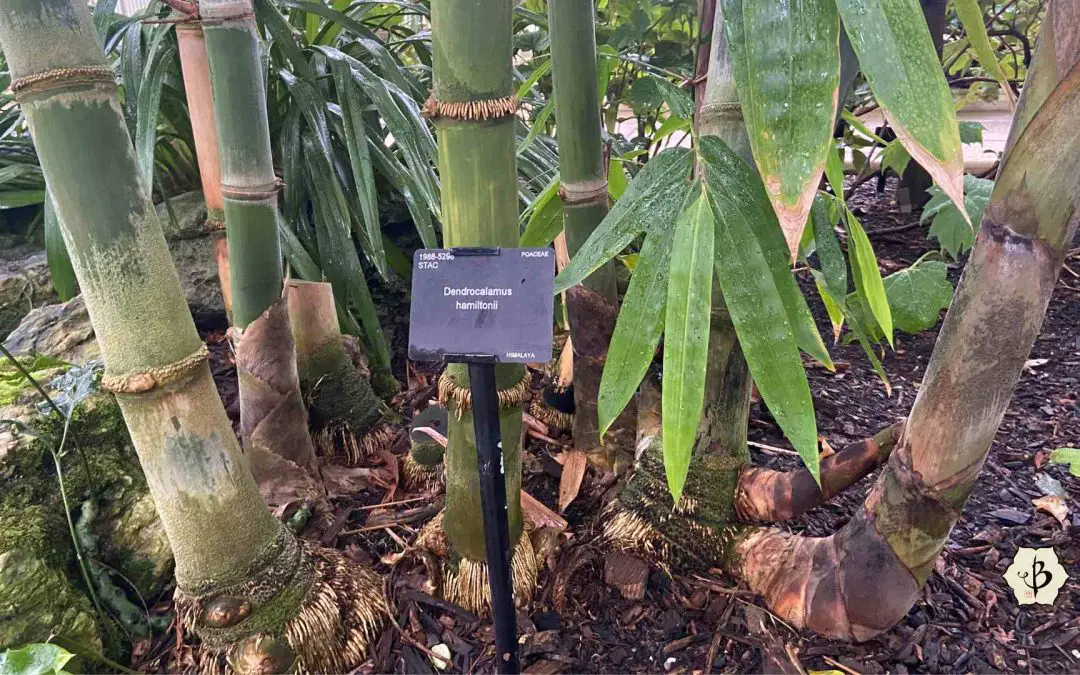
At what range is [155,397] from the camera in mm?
658

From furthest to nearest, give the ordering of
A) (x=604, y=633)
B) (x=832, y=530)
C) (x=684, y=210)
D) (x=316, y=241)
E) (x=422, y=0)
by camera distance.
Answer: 1. (x=422, y=0)
2. (x=316, y=241)
3. (x=832, y=530)
4. (x=604, y=633)
5. (x=684, y=210)

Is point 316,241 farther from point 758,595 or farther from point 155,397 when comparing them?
point 758,595

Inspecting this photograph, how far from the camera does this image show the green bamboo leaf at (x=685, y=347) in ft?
1.88

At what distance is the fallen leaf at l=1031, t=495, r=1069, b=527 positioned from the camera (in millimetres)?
1013

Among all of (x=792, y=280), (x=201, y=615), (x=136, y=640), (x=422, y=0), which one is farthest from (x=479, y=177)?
(x=422, y=0)

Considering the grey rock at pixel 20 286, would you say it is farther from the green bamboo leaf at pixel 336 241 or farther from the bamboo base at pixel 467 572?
the bamboo base at pixel 467 572

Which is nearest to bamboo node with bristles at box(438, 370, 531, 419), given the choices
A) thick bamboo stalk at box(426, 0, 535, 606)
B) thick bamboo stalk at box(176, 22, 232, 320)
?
thick bamboo stalk at box(426, 0, 535, 606)

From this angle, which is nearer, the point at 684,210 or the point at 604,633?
the point at 684,210

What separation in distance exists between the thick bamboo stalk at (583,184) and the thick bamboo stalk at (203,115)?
0.46 meters

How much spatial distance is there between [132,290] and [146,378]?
3.3 inches

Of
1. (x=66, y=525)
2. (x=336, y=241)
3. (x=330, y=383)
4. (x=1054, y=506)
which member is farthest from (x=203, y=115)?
(x=1054, y=506)

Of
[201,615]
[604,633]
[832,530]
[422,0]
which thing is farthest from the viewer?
[422,0]

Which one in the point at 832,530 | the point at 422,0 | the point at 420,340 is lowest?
the point at 832,530

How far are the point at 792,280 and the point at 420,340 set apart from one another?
1.17 feet
